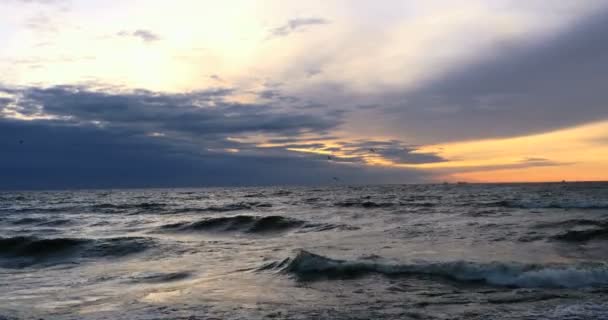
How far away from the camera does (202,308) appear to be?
27.6 feet

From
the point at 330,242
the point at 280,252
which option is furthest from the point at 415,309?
the point at 330,242

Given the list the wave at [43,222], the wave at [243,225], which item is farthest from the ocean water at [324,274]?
the wave at [43,222]

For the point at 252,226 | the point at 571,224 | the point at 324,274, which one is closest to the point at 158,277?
the point at 324,274

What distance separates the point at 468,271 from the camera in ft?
37.0

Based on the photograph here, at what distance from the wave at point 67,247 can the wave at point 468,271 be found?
25.7 ft

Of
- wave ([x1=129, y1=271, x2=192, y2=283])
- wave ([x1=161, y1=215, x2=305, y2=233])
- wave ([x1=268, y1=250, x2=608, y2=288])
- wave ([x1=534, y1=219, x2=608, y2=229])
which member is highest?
wave ([x1=534, y1=219, x2=608, y2=229])

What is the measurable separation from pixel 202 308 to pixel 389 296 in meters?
3.45

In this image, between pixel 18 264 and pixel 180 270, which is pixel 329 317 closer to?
pixel 180 270

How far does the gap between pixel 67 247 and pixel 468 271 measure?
1562 cm

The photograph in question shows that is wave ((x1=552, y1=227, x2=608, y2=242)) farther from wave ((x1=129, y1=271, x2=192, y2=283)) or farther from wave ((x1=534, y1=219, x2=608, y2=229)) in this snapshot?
wave ((x1=129, y1=271, x2=192, y2=283))

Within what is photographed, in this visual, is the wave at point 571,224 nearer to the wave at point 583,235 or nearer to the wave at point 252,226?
the wave at point 583,235

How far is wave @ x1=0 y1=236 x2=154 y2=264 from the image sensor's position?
58.8 feet

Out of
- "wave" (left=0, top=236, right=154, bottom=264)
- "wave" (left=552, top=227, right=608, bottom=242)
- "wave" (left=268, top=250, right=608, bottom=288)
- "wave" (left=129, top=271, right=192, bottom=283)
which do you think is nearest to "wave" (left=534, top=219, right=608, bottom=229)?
"wave" (left=552, top=227, right=608, bottom=242)

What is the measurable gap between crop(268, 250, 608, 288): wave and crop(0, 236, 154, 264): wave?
7842 mm
